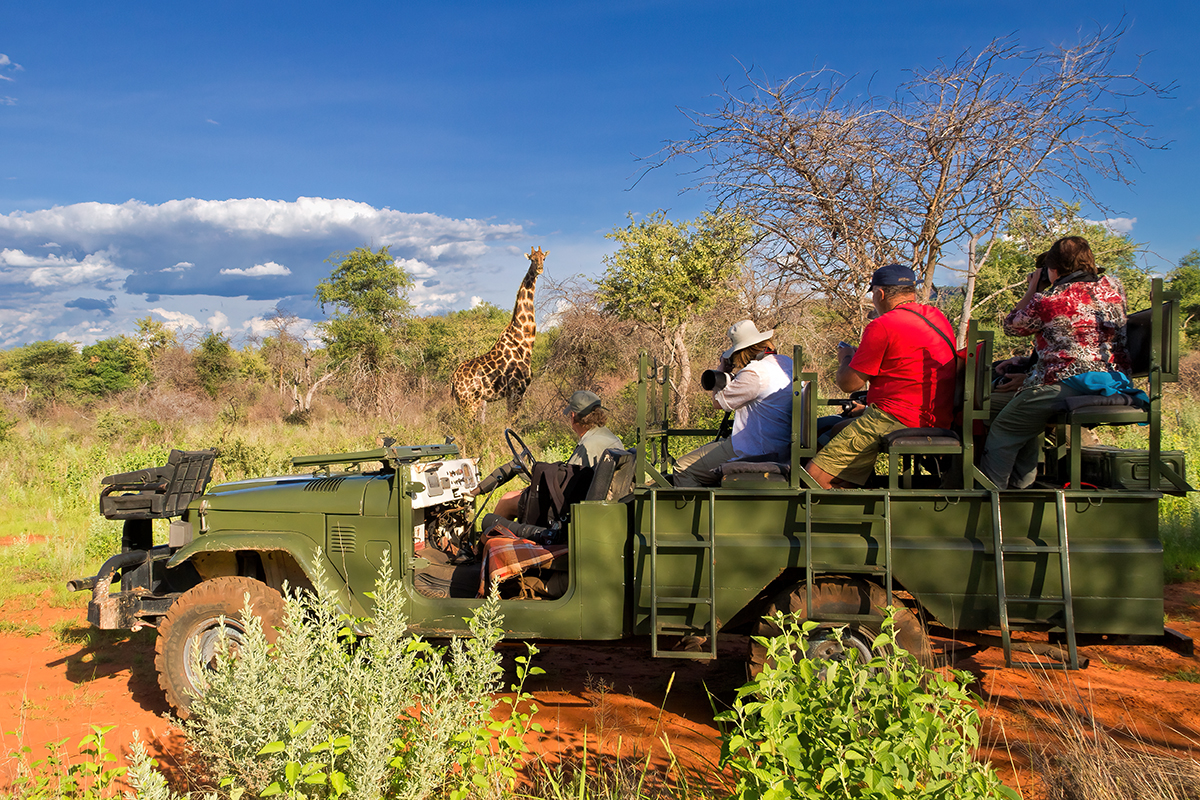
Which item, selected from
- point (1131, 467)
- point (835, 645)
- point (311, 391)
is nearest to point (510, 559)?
point (835, 645)

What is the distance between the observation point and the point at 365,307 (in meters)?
22.3

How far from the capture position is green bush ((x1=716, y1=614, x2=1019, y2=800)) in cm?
218

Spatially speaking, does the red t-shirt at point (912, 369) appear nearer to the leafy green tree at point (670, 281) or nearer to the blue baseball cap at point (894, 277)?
the blue baseball cap at point (894, 277)

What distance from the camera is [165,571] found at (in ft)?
16.3

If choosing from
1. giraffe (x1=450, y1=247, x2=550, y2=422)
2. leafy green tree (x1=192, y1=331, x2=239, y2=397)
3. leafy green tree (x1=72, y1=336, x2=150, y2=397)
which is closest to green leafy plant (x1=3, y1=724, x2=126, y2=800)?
giraffe (x1=450, y1=247, x2=550, y2=422)

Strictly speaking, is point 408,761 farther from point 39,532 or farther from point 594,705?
point 39,532

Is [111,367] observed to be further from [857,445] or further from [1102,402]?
[1102,402]

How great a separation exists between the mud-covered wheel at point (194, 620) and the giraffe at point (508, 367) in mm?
10642

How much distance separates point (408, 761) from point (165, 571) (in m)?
3.02

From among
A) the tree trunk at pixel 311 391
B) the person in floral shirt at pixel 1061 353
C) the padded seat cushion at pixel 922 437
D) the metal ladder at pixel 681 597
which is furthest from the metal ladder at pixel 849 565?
the tree trunk at pixel 311 391

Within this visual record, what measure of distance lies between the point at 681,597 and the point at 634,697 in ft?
4.03

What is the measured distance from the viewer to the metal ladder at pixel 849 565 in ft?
12.0

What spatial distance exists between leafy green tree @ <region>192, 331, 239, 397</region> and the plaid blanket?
21351mm

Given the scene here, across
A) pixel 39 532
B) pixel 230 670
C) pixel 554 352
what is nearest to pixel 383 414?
pixel 554 352
